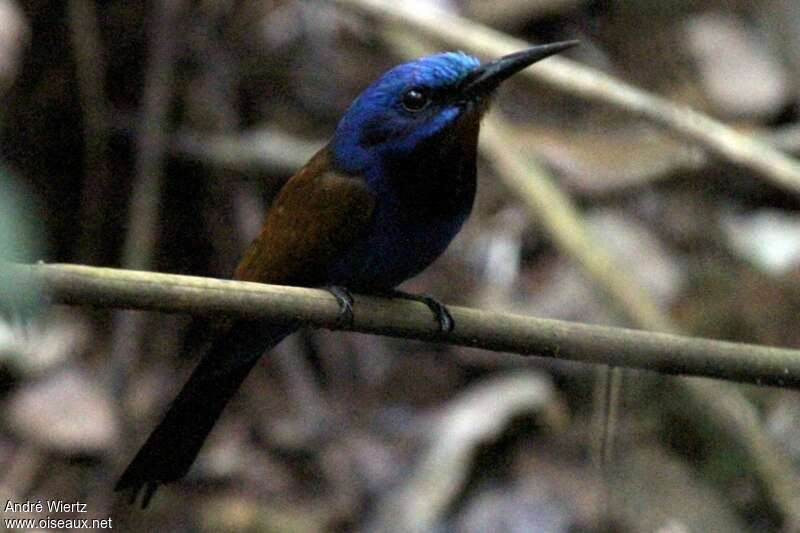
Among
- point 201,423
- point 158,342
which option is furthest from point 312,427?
point 201,423

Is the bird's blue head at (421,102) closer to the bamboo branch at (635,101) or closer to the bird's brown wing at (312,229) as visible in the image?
the bird's brown wing at (312,229)

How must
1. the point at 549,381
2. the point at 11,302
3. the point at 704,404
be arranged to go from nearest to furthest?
the point at 11,302
the point at 704,404
the point at 549,381

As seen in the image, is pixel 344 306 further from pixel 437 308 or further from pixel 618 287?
pixel 618 287

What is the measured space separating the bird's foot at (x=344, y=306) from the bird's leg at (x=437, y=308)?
0.18 meters

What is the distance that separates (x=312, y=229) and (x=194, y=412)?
54 centimetres

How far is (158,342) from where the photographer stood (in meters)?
4.54

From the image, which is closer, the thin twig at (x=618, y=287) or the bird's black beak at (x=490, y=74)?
the bird's black beak at (x=490, y=74)

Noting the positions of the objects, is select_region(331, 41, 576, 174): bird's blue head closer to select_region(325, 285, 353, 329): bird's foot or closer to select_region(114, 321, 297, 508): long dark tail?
select_region(325, 285, 353, 329): bird's foot

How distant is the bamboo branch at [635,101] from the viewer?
3.80 metres

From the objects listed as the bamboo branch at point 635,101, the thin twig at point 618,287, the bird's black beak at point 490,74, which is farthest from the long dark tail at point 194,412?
the bamboo branch at point 635,101

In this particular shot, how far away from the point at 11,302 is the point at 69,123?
3.52 metres

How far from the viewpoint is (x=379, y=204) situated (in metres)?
2.64

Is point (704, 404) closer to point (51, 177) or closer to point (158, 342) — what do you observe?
point (158, 342)

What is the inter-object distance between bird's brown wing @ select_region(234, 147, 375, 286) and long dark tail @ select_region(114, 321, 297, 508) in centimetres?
13
